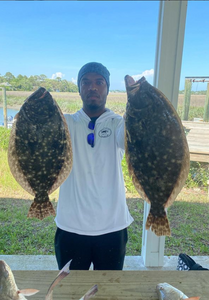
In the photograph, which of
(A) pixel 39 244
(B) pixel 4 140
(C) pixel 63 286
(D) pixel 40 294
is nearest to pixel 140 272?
(C) pixel 63 286

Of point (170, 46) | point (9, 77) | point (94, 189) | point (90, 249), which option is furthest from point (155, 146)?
point (9, 77)

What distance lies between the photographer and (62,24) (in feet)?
7.63

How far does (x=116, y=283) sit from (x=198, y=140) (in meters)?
1.79

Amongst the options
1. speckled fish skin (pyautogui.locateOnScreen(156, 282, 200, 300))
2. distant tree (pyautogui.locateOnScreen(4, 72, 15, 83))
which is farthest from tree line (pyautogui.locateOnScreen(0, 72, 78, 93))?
speckled fish skin (pyautogui.locateOnScreen(156, 282, 200, 300))

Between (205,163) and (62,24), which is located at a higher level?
(62,24)

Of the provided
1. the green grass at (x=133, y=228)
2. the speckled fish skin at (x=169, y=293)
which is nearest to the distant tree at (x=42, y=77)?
the green grass at (x=133, y=228)

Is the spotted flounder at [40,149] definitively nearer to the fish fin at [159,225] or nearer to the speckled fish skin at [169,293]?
the fish fin at [159,225]

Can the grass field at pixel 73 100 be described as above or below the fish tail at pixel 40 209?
above

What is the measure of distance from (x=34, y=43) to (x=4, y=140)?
1.06m

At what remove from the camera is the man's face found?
1612mm

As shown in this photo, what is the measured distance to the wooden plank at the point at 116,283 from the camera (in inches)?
45.6

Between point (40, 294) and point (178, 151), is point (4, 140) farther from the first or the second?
point (178, 151)

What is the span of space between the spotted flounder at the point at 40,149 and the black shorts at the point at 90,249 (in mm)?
543

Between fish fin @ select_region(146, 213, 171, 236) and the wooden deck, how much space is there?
1.47m
